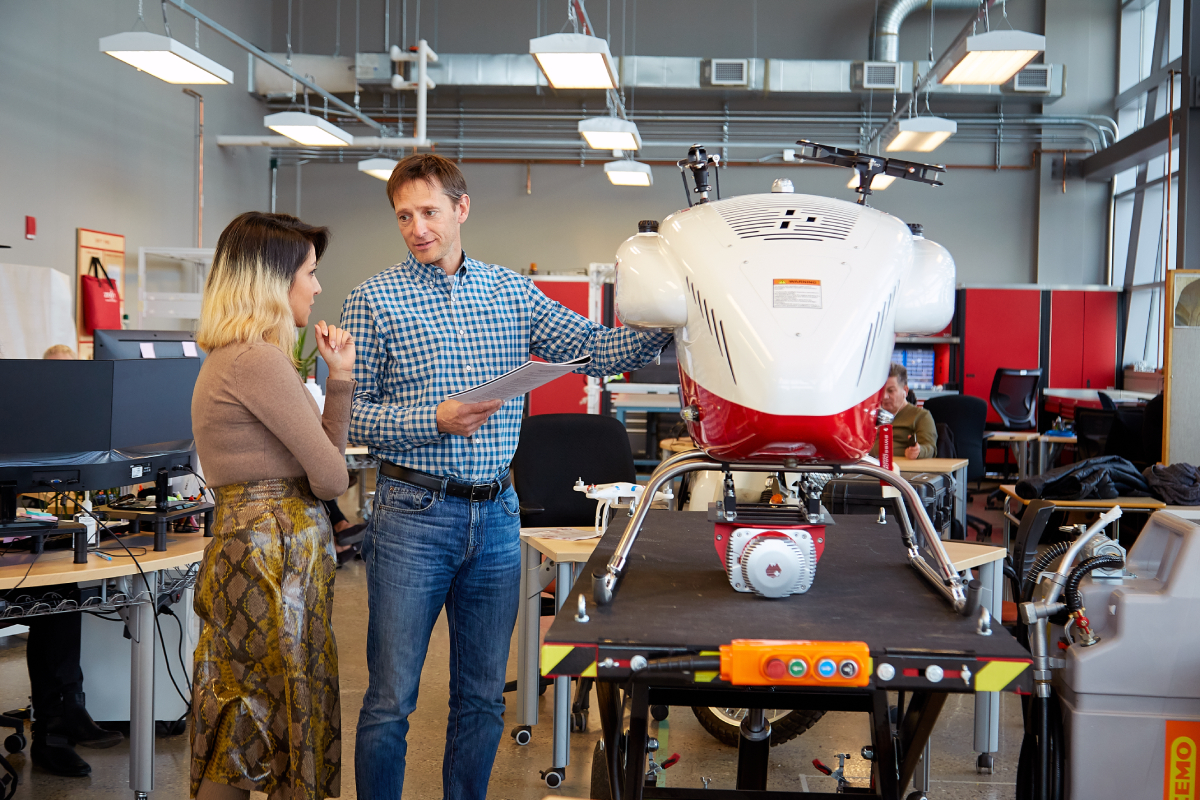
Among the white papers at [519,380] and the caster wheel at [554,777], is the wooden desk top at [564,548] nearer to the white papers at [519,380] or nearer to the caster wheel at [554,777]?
the caster wheel at [554,777]

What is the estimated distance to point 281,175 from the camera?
37.1 feet

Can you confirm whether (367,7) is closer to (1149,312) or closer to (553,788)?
(1149,312)

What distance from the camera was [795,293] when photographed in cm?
120

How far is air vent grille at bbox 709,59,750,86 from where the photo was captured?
388 inches

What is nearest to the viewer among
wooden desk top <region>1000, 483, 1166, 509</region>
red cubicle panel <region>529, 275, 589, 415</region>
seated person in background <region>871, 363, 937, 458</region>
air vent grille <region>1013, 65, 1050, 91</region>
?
wooden desk top <region>1000, 483, 1166, 509</region>

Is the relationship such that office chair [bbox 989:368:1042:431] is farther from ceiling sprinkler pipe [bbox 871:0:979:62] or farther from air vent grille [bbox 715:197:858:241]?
air vent grille [bbox 715:197:858:241]

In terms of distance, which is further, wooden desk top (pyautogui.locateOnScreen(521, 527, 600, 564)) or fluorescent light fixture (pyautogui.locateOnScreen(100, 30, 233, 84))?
fluorescent light fixture (pyautogui.locateOnScreen(100, 30, 233, 84))

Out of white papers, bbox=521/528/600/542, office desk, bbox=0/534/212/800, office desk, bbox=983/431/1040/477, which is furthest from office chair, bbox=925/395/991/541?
office desk, bbox=0/534/212/800

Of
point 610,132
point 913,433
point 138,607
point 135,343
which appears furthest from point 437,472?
point 610,132

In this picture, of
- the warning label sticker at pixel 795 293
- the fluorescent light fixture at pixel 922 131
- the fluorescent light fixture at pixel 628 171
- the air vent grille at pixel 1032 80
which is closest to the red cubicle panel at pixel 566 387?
the fluorescent light fixture at pixel 628 171

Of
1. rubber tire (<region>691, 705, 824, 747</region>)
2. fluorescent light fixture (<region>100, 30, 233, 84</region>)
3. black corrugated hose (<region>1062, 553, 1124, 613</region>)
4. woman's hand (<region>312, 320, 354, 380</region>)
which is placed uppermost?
fluorescent light fixture (<region>100, 30, 233, 84</region>)

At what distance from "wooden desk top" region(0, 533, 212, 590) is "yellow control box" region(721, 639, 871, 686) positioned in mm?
1625

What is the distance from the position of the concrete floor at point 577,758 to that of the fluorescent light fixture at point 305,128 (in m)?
4.75

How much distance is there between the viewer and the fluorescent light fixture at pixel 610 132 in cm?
716
